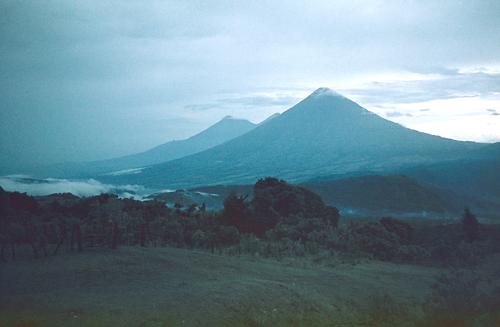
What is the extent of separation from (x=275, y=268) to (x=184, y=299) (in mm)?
4017

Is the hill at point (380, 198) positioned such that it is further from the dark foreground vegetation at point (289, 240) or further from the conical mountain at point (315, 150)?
the conical mountain at point (315, 150)

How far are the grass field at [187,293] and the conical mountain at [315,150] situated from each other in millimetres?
48386

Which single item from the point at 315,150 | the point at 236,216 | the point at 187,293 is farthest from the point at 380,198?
the point at 315,150

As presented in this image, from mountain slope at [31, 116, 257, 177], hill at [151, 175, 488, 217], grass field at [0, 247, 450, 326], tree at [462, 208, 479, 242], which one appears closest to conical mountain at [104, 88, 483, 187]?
hill at [151, 175, 488, 217]

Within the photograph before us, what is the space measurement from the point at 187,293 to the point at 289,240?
8.67 meters

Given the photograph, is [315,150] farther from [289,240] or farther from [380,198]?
[289,240]

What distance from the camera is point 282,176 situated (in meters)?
62.3

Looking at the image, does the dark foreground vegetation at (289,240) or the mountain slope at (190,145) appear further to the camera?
the mountain slope at (190,145)

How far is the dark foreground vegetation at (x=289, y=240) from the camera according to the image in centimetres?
873

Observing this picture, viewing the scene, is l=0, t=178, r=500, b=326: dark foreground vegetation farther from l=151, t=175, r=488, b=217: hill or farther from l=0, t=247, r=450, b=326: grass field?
l=151, t=175, r=488, b=217: hill

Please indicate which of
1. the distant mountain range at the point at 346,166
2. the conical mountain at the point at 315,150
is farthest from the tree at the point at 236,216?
the conical mountain at the point at 315,150

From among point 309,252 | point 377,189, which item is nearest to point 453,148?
point 377,189

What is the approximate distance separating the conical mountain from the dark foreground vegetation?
39.7m

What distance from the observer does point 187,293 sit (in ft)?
25.1
